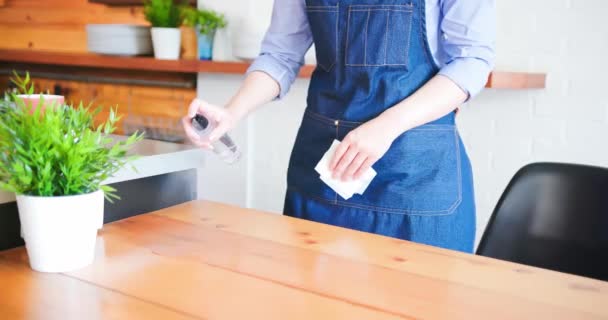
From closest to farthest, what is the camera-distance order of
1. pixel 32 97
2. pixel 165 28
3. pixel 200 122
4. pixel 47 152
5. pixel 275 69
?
1. pixel 47 152
2. pixel 32 97
3. pixel 200 122
4. pixel 275 69
5. pixel 165 28

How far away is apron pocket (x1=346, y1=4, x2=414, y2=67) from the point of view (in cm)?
147

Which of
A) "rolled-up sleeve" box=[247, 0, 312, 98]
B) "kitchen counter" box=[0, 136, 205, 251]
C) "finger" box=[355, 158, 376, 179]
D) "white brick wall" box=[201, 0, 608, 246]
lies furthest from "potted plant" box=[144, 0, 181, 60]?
"finger" box=[355, 158, 376, 179]

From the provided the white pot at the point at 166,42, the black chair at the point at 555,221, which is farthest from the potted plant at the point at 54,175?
the white pot at the point at 166,42

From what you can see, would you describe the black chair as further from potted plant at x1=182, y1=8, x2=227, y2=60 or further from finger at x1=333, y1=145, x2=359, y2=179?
potted plant at x1=182, y1=8, x2=227, y2=60

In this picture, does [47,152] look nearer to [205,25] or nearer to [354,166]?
[354,166]

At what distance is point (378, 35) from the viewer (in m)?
1.48

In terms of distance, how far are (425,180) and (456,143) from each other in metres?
0.15

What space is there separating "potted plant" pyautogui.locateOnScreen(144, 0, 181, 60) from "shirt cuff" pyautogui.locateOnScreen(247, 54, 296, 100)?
5.17ft

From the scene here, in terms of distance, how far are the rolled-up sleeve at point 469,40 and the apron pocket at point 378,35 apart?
0.09 metres

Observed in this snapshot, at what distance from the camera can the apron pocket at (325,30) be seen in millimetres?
1529

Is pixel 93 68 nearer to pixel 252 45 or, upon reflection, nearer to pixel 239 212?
pixel 252 45

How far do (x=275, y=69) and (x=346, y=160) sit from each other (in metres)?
0.42

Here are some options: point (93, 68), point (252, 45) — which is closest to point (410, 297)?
point (252, 45)

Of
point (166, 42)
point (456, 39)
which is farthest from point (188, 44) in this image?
point (456, 39)
